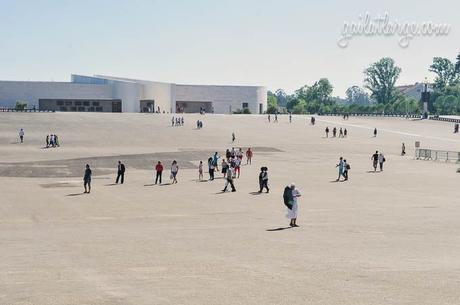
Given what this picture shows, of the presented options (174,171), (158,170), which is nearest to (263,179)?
(174,171)

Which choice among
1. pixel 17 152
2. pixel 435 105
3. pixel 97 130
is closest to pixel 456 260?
pixel 17 152

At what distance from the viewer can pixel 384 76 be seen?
170m

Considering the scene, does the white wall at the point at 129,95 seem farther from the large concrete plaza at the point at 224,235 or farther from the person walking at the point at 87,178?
the person walking at the point at 87,178

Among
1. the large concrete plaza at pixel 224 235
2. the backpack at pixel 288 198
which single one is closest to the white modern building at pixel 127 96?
the large concrete plaza at pixel 224 235

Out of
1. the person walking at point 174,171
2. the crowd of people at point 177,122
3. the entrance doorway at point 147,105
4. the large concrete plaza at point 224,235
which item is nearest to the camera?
the large concrete plaza at point 224,235

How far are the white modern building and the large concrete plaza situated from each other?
76643mm

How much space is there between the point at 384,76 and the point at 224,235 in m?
158

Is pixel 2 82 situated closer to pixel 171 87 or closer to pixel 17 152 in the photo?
pixel 171 87

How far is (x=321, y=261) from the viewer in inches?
537

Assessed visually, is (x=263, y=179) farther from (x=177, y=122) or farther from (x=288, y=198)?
(x=177, y=122)

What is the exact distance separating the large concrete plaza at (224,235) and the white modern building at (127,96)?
76.6 m

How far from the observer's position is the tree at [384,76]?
16938 centimetres

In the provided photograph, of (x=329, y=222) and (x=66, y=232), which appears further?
(x=329, y=222)

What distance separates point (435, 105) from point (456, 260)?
143 m
